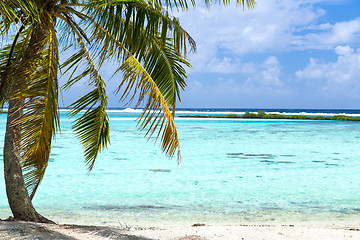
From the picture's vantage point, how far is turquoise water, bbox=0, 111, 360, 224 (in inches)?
307

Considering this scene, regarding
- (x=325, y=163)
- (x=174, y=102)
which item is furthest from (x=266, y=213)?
(x=325, y=163)

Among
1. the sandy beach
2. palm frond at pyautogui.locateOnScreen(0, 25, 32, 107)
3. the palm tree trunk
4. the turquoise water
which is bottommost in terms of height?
the turquoise water

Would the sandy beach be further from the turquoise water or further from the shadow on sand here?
the turquoise water

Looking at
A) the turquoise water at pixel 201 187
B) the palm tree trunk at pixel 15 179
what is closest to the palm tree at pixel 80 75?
the palm tree trunk at pixel 15 179

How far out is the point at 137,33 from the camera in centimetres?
513

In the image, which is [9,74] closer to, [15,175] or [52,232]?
[15,175]

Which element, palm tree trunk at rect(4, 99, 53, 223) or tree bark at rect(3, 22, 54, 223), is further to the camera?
palm tree trunk at rect(4, 99, 53, 223)

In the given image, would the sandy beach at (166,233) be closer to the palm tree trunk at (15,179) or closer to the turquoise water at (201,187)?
the palm tree trunk at (15,179)

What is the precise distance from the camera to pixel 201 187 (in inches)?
413

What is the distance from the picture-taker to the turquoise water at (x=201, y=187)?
779cm

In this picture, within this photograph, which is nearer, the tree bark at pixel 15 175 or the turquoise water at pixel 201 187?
the tree bark at pixel 15 175

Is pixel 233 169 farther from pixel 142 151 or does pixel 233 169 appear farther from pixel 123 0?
pixel 123 0

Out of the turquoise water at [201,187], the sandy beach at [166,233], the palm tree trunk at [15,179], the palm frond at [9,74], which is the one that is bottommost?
the turquoise water at [201,187]

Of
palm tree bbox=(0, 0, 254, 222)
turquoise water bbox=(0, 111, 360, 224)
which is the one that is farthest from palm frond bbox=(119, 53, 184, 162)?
turquoise water bbox=(0, 111, 360, 224)
